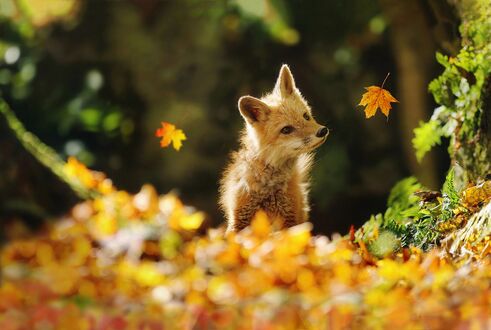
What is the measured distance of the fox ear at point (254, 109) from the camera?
17.4 feet

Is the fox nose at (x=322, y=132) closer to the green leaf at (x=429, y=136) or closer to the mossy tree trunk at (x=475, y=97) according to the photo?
the green leaf at (x=429, y=136)

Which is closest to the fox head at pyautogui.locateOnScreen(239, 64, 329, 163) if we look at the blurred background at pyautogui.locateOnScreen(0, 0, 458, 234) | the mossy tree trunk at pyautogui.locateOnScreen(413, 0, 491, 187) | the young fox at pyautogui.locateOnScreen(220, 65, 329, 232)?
the young fox at pyautogui.locateOnScreen(220, 65, 329, 232)

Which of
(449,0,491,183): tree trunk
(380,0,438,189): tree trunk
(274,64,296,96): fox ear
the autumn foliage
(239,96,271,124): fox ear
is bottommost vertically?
the autumn foliage

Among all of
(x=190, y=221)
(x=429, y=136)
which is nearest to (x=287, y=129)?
(x=429, y=136)

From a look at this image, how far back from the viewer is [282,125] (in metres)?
5.25

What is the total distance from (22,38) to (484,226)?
23.5 feet

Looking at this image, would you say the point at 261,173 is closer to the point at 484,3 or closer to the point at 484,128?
the point at 484,128

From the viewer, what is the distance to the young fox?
17.2 feet

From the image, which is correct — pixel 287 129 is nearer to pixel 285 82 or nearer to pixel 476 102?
pixel 285 82

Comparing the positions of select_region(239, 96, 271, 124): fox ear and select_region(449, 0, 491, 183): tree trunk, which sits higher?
select_region(239, 96, 271, 124): fox ear

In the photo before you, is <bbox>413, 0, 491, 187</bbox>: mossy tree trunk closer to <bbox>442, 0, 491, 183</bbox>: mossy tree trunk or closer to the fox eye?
<bbox>442, 0, 491, 183</bbox>: mossy tree trunk

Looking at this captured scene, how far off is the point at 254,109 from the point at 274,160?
1.44 feet

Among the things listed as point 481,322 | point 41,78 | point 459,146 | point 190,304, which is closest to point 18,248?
point 190,304

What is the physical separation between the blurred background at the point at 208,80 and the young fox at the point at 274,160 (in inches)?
126
